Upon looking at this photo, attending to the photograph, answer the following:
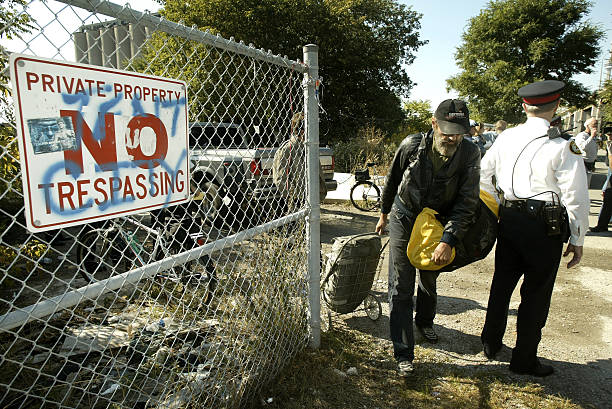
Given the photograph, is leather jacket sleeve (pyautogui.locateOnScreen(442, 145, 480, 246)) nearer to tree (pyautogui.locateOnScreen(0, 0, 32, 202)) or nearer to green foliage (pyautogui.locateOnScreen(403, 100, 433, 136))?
tree (pyautogui.locateOnScreen(0, 0, 32, 202))

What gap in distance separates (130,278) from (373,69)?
18927 mm

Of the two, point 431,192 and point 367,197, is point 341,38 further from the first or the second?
point 431,192

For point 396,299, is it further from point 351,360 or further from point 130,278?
point 130,278

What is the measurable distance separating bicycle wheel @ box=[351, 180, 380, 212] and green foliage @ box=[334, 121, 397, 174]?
1888mm

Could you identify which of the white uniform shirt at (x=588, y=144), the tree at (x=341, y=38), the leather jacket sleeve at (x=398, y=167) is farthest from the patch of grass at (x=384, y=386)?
the tree at (x=341, y=38)

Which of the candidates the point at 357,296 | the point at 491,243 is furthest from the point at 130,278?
the point at 491,243

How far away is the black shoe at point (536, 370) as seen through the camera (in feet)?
9.77

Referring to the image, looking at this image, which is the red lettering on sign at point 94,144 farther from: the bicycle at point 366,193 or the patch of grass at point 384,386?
the bicycle at point 366,193

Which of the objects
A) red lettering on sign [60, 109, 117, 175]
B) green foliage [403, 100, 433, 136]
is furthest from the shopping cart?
green foliage [403, 100, 433, 136]

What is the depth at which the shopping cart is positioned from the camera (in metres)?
3.41

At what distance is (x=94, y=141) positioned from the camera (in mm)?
1403

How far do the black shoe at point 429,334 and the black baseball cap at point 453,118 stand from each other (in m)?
1.85

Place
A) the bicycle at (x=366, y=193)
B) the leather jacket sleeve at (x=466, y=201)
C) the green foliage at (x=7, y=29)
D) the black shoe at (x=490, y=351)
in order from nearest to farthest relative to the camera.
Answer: the green foliage at (x=7, y=29) < the leather jacket sleeve at (x=466, y=201) < the black shoe at (x=490, y=351) < the bicycle at (x=366, y=193)

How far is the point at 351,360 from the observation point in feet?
10.2
